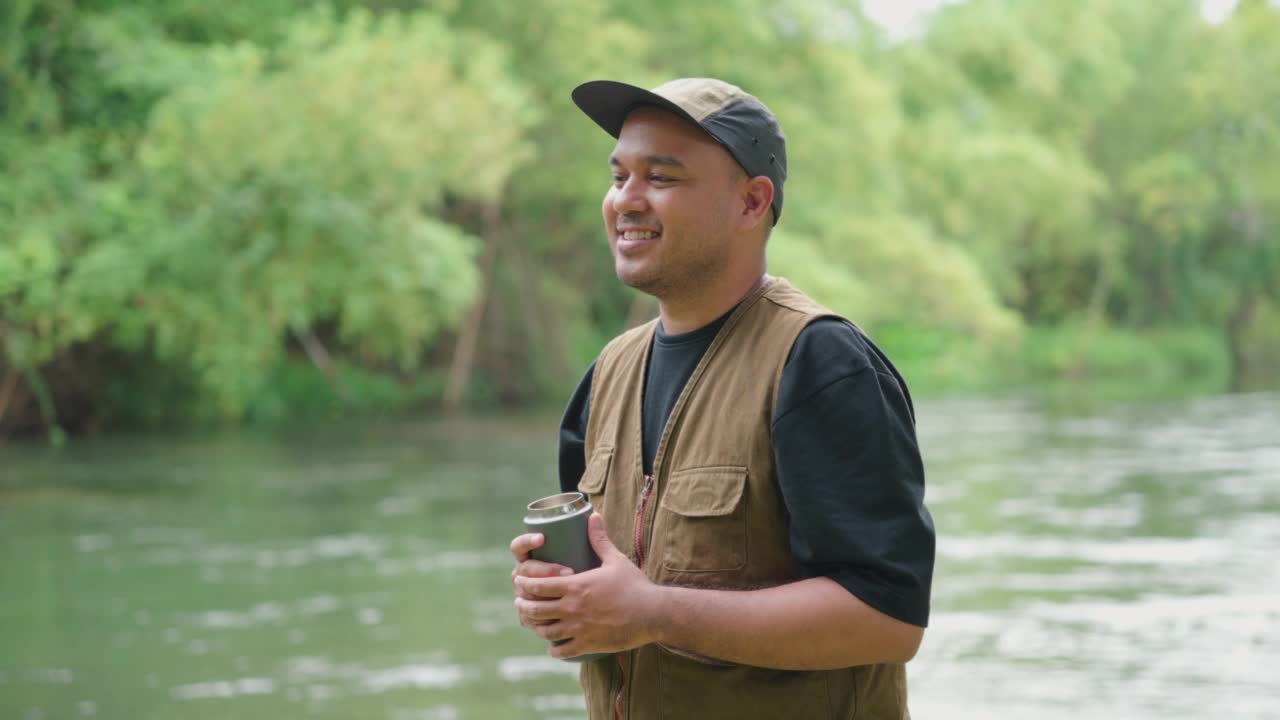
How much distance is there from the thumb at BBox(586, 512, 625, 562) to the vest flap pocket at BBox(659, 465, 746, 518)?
0.13 metres

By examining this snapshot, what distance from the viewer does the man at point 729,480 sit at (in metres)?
2.04

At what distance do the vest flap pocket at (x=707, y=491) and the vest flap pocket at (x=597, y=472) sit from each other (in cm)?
20

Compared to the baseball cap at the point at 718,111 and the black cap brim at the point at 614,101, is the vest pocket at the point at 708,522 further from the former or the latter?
the black cap brim at the point at 614,101

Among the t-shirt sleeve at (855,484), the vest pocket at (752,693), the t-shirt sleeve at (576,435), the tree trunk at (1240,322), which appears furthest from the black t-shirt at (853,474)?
the tree trunk at (1240,322)

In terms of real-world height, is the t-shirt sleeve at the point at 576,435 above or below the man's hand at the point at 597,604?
above

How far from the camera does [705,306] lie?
2.31m

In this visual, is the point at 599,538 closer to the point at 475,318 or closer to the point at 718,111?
the point at 718,111

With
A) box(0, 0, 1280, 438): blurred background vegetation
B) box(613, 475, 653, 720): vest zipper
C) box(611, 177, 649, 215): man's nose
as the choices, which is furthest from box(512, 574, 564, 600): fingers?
box(0, 0, 1280, 438): blurred background vegetation

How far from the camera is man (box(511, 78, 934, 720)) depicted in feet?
6.68

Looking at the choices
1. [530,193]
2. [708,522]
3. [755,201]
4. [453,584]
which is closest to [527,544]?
[708,522]

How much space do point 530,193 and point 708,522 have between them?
26574mm

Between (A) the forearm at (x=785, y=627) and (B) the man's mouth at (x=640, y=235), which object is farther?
(B) the man's mouth at (x=640, y=235)

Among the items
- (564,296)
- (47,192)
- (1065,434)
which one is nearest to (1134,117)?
(564,296)

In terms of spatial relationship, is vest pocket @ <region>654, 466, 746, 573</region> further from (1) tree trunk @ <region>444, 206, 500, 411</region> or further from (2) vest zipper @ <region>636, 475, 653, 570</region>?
(1) tree trunk @ <region>444, 206, 500, 411</region>
